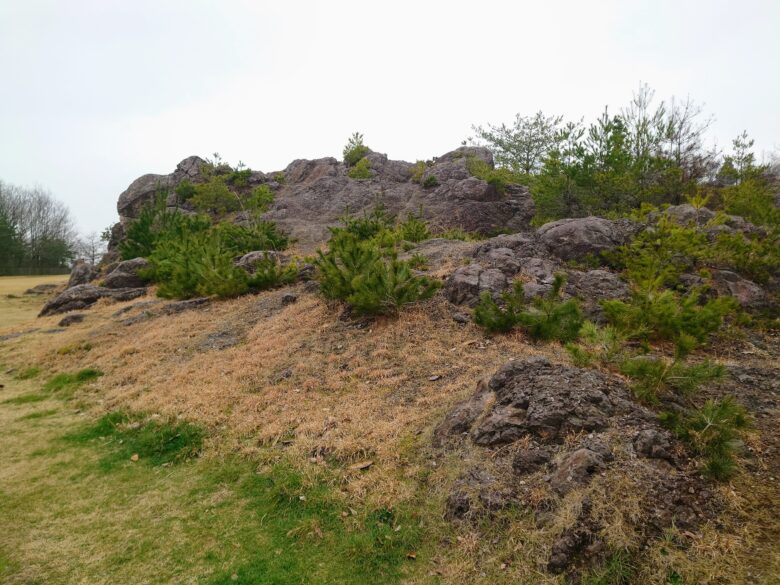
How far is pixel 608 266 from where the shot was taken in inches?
364

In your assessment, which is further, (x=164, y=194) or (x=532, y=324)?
(x=164, y=194)

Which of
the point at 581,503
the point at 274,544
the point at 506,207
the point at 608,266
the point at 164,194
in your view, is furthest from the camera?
the point at 164,194

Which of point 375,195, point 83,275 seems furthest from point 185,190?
point 375,195

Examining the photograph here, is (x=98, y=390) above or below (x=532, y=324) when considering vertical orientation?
below

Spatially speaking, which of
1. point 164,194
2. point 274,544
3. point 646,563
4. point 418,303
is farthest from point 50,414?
point 164,194

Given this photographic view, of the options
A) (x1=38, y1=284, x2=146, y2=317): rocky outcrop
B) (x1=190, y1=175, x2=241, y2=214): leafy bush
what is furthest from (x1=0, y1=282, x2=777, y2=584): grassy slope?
(x1=190, y1=175, x2=241, y2=214): leafy bush

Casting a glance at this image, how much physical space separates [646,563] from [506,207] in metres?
16.6

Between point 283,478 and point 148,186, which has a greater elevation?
point 148,186

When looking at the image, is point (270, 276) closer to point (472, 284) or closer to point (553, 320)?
point (472, 284)

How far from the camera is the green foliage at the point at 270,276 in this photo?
37.4 feet

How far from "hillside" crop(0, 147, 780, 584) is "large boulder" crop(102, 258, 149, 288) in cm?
531

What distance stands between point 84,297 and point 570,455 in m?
15.9

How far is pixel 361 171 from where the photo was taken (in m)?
23.7

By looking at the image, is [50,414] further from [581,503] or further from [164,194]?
[164,194]
